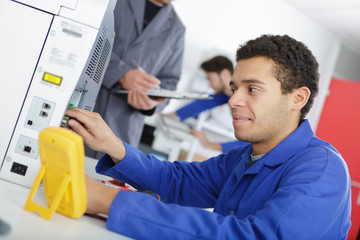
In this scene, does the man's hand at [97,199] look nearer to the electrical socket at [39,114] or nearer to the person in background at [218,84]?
the electrical socket at [39,114]

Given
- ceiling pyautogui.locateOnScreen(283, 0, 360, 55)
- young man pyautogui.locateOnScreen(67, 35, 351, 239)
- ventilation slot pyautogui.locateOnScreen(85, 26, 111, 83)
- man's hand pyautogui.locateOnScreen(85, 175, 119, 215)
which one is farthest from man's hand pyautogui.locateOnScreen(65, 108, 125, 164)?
ceiling pyautogui.locateOnScreen(283, 0, 360, 55)

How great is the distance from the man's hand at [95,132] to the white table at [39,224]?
225mm

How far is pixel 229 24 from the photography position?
4.71 metres

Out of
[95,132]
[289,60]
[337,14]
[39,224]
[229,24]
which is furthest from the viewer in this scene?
[229,24]

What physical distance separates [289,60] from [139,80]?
0.73 m

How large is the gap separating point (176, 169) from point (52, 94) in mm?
561

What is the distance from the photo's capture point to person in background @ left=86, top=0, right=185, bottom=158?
1.69m

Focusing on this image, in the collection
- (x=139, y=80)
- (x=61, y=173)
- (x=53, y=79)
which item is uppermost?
(x=139, y=80)

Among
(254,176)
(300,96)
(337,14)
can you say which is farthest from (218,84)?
(337,14)

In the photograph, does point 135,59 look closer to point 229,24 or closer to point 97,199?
point 97,199

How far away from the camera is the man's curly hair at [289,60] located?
1118 mm

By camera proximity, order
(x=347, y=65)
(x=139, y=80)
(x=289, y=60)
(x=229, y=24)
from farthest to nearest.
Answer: (x=347, y=65) → (x=229, y=24) → (x=139, y=80) → (x=289, y=60)

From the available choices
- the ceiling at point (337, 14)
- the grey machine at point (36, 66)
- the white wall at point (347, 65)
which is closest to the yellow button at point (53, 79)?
the grey machine at point (36, 66)

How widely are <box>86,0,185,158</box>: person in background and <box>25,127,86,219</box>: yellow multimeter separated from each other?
943mm
